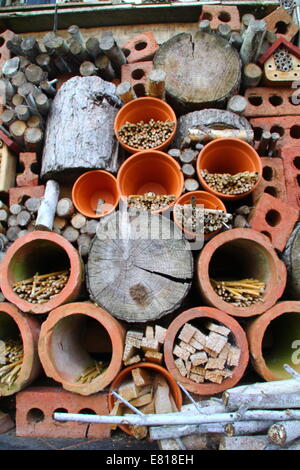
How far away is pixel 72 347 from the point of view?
3.97 meters

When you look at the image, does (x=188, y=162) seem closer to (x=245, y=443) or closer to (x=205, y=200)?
(x=205, y=200)

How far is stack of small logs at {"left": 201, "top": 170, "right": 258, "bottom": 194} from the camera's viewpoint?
Answer: 395 cm

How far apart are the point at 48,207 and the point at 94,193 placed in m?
0.72

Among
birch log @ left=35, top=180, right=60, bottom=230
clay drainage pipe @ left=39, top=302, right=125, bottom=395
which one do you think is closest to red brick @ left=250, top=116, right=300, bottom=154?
birch log @ left=35, top=180, right=60, bottom=230

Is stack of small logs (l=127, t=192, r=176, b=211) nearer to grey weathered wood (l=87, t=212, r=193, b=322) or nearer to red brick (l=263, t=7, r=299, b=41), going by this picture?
grey weathered wood (l=87, t=212, r=193, b=322)

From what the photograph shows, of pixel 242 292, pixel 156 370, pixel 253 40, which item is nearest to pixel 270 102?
pixel 253 40

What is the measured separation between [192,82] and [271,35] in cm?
128

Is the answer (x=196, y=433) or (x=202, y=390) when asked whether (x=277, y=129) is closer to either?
(x=202, y=390)

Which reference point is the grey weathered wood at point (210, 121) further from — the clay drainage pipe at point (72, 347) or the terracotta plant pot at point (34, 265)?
the clay drainage pipe at point (72, 347)

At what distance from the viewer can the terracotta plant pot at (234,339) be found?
3244 millimetres

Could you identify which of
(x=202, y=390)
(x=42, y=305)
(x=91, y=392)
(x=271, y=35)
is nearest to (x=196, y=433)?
(x=202, y=390)

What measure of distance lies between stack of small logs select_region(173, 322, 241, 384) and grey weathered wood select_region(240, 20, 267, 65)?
345 centimetres

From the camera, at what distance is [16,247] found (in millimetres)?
3719

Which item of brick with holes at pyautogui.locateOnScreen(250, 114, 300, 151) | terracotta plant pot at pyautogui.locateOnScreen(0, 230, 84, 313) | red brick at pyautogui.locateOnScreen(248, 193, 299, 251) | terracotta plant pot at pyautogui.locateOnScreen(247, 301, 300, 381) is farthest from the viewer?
brick with holes at pyautogui.locateOnScreen(250, 114, 300, 151)
